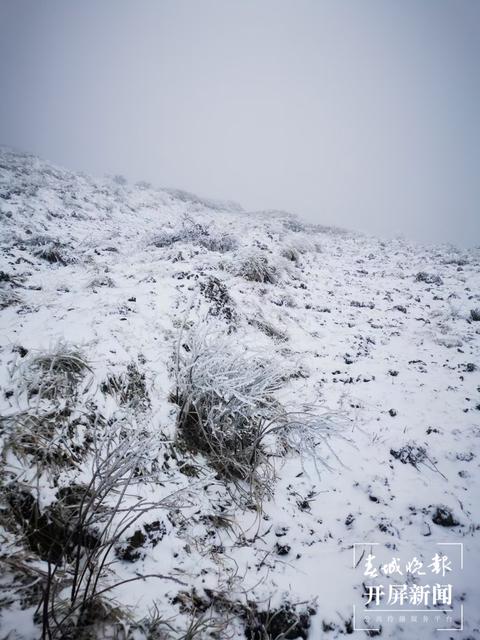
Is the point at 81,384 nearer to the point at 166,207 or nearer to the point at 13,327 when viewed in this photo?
the point at 13,327

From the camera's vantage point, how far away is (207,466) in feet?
8.20

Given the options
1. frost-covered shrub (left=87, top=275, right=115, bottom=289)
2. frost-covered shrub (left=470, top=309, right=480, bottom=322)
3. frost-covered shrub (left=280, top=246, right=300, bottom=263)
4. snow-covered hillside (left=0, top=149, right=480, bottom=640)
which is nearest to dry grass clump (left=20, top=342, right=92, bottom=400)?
snow-covered hillside (left=0, top=149, right=480, bottom=640)

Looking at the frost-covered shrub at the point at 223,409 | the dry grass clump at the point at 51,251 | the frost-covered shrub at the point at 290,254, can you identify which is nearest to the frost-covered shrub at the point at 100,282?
the dry grass clump at the point at 51,251

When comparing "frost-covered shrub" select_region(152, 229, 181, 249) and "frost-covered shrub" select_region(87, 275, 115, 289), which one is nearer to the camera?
"frost-covered shrub" select_region(87, 275, 115, 289)

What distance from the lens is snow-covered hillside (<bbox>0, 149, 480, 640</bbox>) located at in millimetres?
1684

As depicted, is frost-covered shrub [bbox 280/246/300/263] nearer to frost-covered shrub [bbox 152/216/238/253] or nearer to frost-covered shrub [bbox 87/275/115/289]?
frost-covered shrub [bbox 152/216/238/253]

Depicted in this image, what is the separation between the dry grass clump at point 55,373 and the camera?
2184 mm

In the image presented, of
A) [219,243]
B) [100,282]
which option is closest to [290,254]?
[219,243]

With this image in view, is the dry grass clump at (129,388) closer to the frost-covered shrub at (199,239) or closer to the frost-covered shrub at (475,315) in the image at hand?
the frost-covered shrub at (199,239)

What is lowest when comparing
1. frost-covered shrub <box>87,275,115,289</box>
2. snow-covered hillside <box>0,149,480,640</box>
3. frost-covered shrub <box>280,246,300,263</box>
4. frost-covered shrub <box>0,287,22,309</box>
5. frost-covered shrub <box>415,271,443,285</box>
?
snow-covered hillside <box>0,149,480,640</box>

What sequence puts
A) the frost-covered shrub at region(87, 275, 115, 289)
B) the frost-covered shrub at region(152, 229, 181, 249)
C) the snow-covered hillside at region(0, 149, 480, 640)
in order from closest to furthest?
1. the snow-covered hillside at region(0, 149, 480, 640)
2. the frost-covered shrub at region(87, 275, 115, 289)
3. the frost-covered shrub at region(152, 229, 181, 249)

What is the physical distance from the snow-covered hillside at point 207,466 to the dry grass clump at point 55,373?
0.02 m

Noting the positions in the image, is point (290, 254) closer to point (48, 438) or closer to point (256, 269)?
point (256, 269)

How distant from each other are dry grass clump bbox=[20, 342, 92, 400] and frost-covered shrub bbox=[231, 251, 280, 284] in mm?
4053
